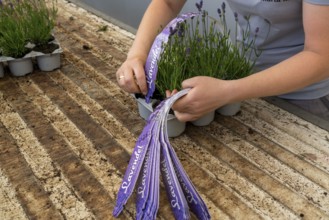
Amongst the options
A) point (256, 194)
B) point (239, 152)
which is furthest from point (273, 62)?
point (256, 194)

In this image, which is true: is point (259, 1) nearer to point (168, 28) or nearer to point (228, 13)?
point (168, 28)

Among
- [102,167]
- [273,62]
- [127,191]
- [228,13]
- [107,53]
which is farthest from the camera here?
[228,13]

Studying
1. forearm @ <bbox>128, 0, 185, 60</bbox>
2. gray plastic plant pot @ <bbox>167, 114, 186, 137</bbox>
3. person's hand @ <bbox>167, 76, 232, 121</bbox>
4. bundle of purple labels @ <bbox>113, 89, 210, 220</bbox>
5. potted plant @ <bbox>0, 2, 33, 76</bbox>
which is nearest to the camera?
bundle of purple labels @ <bbox>113, 89, 210, 220</bbox>

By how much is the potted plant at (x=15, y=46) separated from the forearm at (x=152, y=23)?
0.43 metres

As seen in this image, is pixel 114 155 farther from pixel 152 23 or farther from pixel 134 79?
pixel 152 23

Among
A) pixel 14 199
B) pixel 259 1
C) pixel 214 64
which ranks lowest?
pixel 14 199

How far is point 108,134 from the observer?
1035mm

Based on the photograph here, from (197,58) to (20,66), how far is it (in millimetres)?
660

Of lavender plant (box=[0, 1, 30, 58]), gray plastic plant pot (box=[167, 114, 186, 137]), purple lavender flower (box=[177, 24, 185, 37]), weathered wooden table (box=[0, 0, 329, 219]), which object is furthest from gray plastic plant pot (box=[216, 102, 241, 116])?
lavender plant (box=[0, 1, 30, 58])

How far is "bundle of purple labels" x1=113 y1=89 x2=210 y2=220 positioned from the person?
0.12 meters

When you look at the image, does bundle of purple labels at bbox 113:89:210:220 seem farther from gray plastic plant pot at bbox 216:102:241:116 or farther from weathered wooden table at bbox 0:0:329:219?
gray plastic plant pot at bbox 216:102:241:116

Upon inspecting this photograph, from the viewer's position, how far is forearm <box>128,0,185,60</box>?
1.15 meters

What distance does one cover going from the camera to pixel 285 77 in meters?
0.93

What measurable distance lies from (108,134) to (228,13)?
44.7 inches
